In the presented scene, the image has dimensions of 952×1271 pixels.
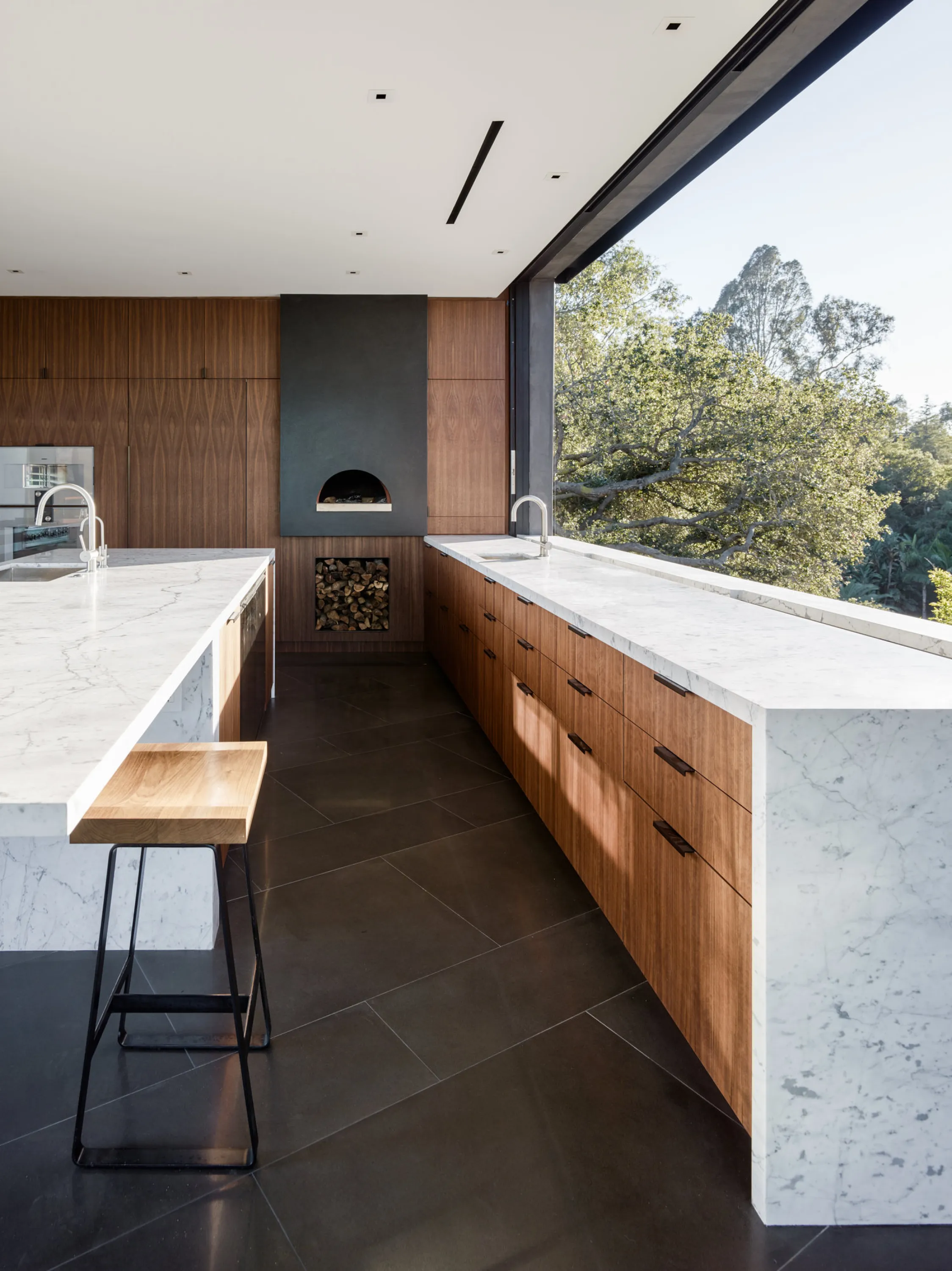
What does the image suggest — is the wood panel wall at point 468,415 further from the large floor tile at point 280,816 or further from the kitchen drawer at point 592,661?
the kitchen drawer at point 592,661

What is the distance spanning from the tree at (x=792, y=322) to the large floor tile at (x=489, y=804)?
318 centimetres

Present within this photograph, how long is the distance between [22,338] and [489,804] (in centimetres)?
527

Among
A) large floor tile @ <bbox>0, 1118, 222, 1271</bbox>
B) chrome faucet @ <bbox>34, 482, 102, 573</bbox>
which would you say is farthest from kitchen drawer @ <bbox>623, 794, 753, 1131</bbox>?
chrome faucet @ <bbox>34, 482, 102, 573</bbox>

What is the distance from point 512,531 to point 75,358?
337 centimetres

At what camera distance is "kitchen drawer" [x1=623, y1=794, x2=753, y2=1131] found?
57.5 inches

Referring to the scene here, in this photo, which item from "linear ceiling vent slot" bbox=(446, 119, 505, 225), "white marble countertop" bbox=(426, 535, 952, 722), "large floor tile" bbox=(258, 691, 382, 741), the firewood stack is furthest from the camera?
the firewood stack

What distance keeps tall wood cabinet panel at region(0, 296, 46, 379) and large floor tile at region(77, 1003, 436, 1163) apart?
598cm

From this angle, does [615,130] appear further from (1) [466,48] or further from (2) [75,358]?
(2) [75,358]

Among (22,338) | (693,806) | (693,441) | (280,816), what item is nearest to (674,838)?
(693,806)

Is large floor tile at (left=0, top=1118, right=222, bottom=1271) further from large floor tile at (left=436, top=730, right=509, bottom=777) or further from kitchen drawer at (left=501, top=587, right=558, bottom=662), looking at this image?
large floor tile at (left=436, top=730, right=509, bottom=777)

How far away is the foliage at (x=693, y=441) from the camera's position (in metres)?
8.20

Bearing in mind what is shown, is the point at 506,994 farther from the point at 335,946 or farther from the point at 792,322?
the point at 792,322

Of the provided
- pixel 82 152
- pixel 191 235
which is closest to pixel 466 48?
pixel 82 152

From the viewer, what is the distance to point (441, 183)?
4.18 meters
